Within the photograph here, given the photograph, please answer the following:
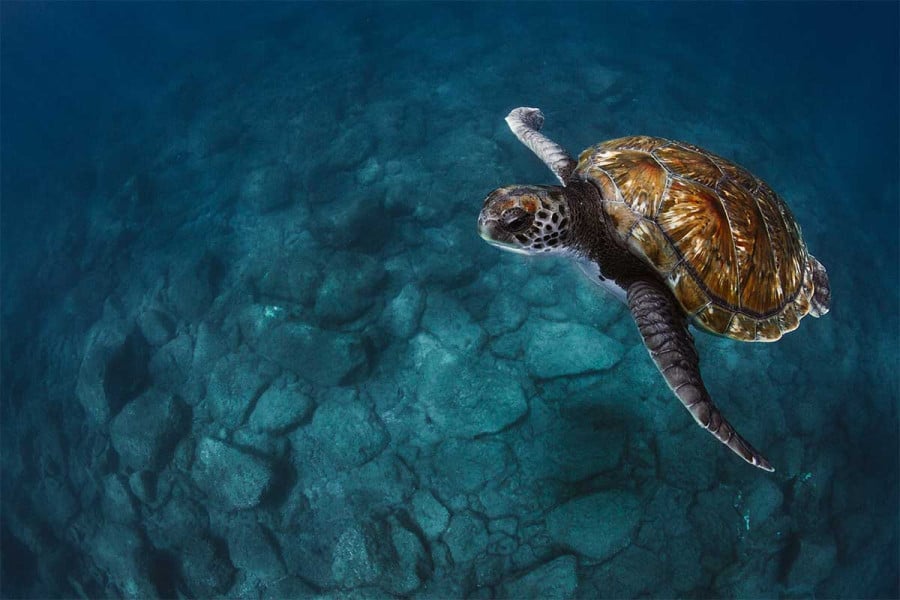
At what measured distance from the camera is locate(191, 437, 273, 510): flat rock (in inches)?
192

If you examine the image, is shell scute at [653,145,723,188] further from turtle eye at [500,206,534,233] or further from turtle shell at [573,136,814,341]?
turtle eye at [500,206,534,233]

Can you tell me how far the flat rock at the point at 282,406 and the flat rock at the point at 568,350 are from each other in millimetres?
2602

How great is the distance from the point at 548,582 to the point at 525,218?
3.26m

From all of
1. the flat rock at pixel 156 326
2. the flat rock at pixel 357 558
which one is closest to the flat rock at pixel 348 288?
the flat rock at pixel 357 558

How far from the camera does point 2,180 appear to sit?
18.8 m

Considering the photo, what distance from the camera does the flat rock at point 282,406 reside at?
201 inches

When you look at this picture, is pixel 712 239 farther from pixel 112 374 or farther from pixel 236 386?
pixel 112 374

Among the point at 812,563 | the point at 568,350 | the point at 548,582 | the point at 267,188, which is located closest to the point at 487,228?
the point at 568,350

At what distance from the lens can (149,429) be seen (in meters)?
5.64

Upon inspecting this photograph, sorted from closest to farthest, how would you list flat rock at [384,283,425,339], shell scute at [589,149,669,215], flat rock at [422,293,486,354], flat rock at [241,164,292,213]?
shell scute at [589,149,669,215] → flat rock at [422,293,486,354] → flat rock at [384,283,425,339] → flat rock at [241,164,292,213]

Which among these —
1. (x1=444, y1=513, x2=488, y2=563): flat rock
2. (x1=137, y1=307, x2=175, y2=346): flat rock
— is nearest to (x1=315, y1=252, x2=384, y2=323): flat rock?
(x1=137, y1=307, x2=175, y2=346): flat rock

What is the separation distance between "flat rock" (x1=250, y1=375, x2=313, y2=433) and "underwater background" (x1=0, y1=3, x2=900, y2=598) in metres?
0.03

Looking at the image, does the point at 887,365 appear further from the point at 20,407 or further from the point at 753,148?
the point at 20,407

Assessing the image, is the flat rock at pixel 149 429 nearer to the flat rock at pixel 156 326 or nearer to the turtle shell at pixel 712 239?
the flat rock at pixel 156 326
